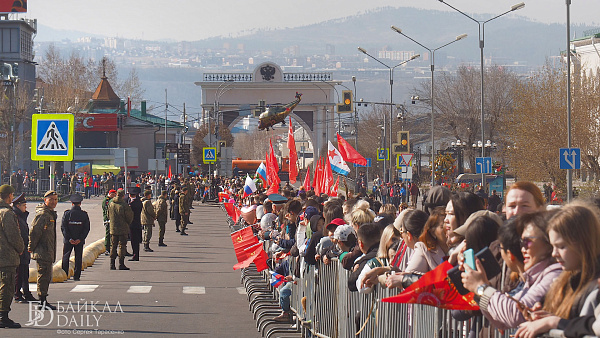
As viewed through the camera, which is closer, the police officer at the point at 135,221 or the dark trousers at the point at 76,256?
the dark trousers at the point at 76,256

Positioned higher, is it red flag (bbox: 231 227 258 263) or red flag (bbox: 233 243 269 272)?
red flag (bbox: 231 227 258 263)

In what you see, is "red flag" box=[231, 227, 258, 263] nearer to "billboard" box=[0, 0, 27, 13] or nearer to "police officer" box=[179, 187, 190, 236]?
"police officer" box=[179, 187, 190, 236]

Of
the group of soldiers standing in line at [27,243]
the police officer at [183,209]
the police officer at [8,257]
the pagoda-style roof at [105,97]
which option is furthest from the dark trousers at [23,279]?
the pagoda-style roof at [105,97]

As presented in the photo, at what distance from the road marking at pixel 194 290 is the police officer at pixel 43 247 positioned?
9.15 feet

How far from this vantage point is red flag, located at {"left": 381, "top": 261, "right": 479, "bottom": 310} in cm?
561

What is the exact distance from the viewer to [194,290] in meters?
16.0

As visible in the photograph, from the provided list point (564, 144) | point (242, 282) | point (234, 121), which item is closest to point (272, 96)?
point (234, 121)

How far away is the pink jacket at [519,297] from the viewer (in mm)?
4801

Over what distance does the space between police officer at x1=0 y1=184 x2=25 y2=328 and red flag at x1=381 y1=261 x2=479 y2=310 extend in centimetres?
689

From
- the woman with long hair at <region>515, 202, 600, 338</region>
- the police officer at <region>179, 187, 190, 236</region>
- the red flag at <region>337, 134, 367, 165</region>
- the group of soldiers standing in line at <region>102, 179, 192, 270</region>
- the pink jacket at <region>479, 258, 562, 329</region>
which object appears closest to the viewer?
the woman with long hair at <region>515, 202, 600, 338</region>

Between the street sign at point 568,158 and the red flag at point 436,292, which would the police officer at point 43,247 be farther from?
the street sign at point 568,158

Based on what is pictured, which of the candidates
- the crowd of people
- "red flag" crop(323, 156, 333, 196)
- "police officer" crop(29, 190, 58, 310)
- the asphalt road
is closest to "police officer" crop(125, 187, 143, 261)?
the asphalt road

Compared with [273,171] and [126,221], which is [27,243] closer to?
[126,221]

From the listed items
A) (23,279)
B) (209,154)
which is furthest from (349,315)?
(209,154)
